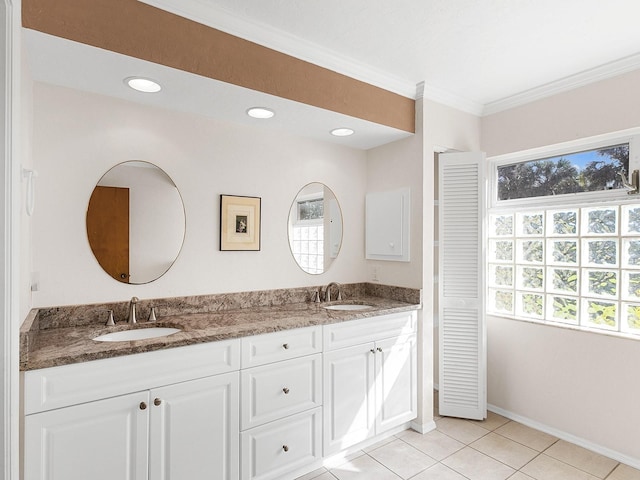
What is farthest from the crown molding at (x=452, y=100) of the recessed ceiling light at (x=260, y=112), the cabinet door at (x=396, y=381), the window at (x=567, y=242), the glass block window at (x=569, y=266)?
the cabinet door at (x=396, y=381)

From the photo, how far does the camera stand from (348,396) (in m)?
2.27

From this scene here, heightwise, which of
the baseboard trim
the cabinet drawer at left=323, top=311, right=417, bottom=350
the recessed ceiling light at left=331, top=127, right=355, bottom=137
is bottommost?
the baseboard trim

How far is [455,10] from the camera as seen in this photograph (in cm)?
178

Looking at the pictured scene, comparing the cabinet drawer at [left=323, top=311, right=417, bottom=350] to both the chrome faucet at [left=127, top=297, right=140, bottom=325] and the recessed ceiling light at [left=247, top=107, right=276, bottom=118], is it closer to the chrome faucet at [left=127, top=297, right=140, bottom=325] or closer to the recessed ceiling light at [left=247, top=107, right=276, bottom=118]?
the chrome faucet at [left=127, top=297, right=140, bottom=325]

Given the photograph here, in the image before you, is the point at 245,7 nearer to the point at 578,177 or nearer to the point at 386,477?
the point at 578,177

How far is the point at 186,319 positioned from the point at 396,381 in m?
1.50

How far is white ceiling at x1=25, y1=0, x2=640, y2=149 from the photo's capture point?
1721 mm

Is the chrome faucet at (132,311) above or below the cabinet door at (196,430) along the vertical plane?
above

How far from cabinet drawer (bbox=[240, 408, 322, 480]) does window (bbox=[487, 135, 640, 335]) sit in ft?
6.07

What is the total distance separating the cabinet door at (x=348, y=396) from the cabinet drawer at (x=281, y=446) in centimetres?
9

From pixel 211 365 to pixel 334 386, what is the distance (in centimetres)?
82

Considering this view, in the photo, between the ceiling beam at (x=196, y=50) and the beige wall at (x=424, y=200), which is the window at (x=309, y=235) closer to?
the beige wall at (x=424, y=200)

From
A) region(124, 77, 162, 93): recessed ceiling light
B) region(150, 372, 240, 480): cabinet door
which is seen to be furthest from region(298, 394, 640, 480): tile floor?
region(124, 77, 162, 93): recessed ceiling light

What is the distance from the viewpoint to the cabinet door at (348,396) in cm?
218
